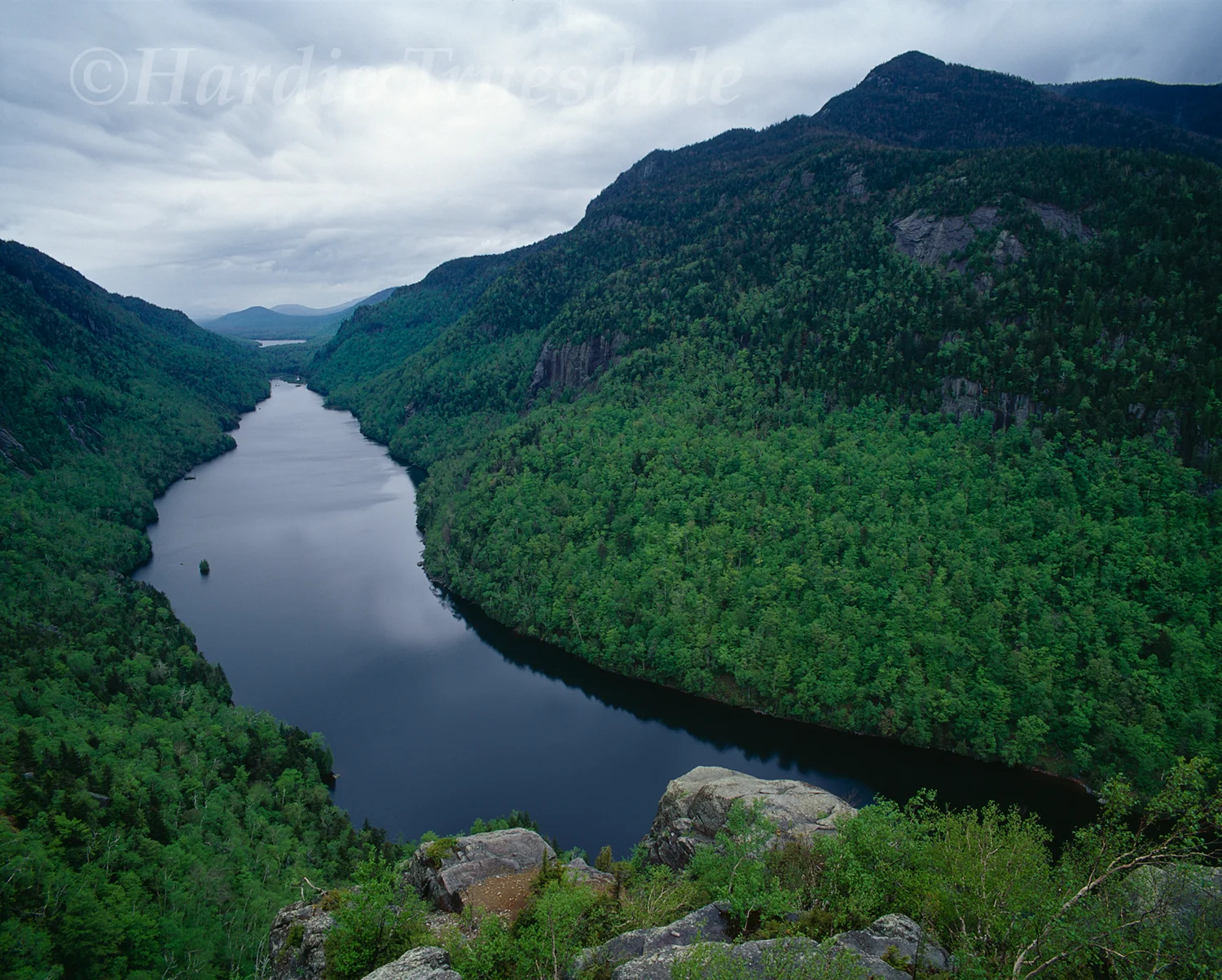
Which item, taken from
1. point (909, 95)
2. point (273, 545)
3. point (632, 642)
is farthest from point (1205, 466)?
point (909, 95)

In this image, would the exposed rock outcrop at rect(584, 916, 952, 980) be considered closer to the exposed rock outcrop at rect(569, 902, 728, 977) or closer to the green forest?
the exposed rock outcrop at rect(569, 902, 728, 977)

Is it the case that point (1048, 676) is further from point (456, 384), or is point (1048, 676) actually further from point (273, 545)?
point (456, 384)

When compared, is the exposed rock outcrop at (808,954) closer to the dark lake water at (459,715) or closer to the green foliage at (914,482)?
the dark lake water at (459,715)

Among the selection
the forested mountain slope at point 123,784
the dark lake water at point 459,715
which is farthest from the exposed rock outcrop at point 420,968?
the dark lake water at point 459,715

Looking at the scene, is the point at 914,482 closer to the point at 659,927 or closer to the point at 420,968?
the point at 659,927

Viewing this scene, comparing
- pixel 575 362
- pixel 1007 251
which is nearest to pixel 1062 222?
pixel 1007 251

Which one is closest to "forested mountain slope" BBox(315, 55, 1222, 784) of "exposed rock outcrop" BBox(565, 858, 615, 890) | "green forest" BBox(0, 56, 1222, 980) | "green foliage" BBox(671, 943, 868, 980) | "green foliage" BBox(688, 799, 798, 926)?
"green forest" BBox(0, 56, 1222, 980)
